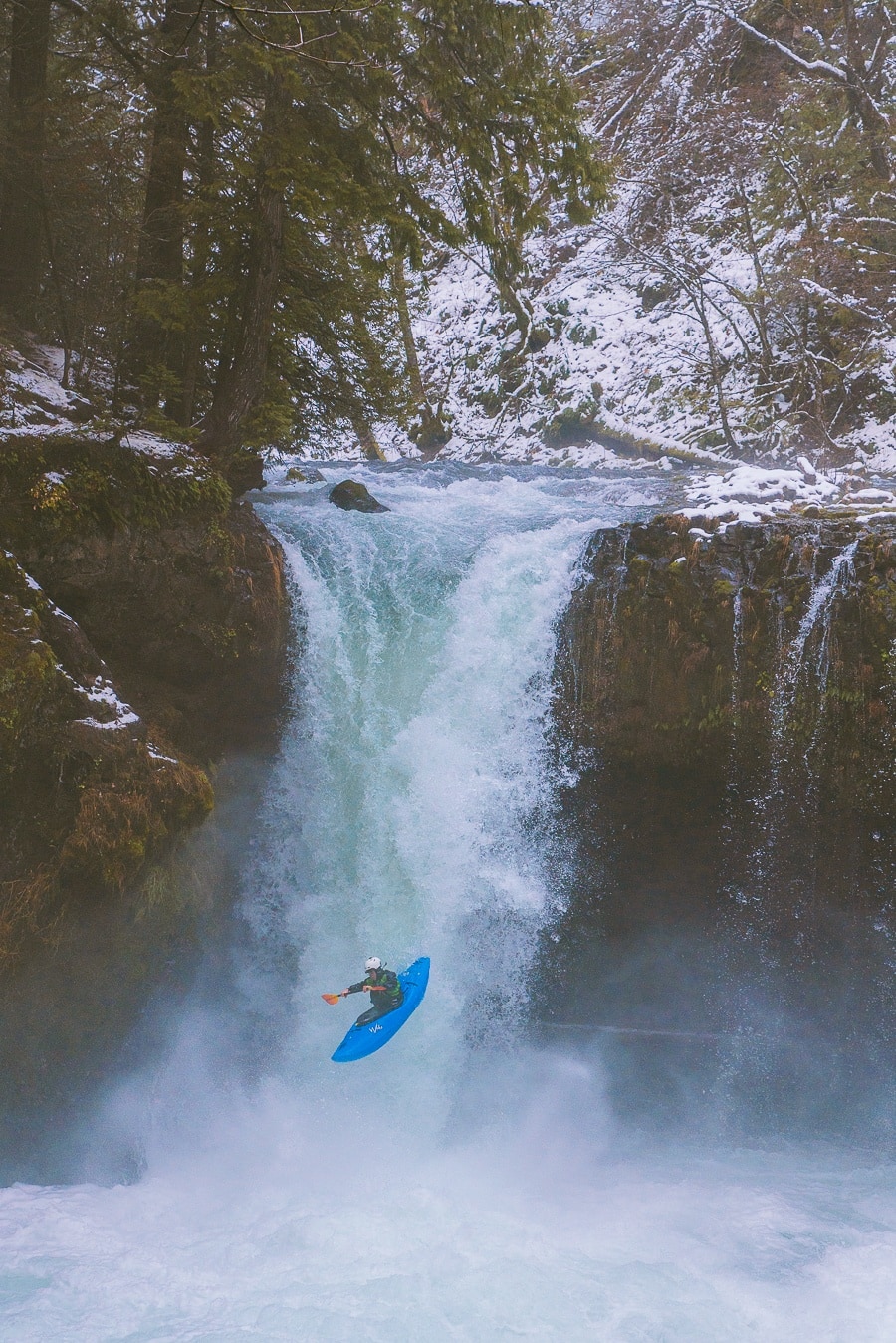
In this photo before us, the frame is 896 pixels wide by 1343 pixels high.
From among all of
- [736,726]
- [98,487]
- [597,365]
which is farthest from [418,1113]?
[597,365]

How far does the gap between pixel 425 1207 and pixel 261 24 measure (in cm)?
964

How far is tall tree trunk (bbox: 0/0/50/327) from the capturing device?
24.8 ft

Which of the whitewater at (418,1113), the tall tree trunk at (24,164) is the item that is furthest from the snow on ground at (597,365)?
the tall tree trunk at (24,164)

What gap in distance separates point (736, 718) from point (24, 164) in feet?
27.1

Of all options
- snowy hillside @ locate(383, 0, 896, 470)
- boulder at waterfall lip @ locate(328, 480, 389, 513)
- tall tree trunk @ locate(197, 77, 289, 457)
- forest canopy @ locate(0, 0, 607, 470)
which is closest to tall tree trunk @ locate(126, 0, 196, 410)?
forest canopy @ locate(0, 0, 607, 470)

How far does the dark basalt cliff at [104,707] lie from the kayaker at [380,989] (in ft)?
5.33

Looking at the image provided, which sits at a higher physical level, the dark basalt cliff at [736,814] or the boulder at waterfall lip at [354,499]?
the boulder at waterfall lip at [354,499]

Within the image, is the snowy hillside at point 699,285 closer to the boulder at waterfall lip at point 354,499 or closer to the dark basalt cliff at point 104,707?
the boulder at waterfall lip at point 354,499

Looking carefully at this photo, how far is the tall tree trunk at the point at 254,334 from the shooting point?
25.4 feet

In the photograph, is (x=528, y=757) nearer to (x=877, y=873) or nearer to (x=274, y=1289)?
(x=877, y=873)

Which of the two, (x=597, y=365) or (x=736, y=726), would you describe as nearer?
(x=736, y=726)

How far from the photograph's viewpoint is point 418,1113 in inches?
301

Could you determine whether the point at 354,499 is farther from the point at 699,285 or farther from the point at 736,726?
the point at 699,285

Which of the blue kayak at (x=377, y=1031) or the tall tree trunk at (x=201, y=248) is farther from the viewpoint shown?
the tall tree trunk at (x=201, y=248)
